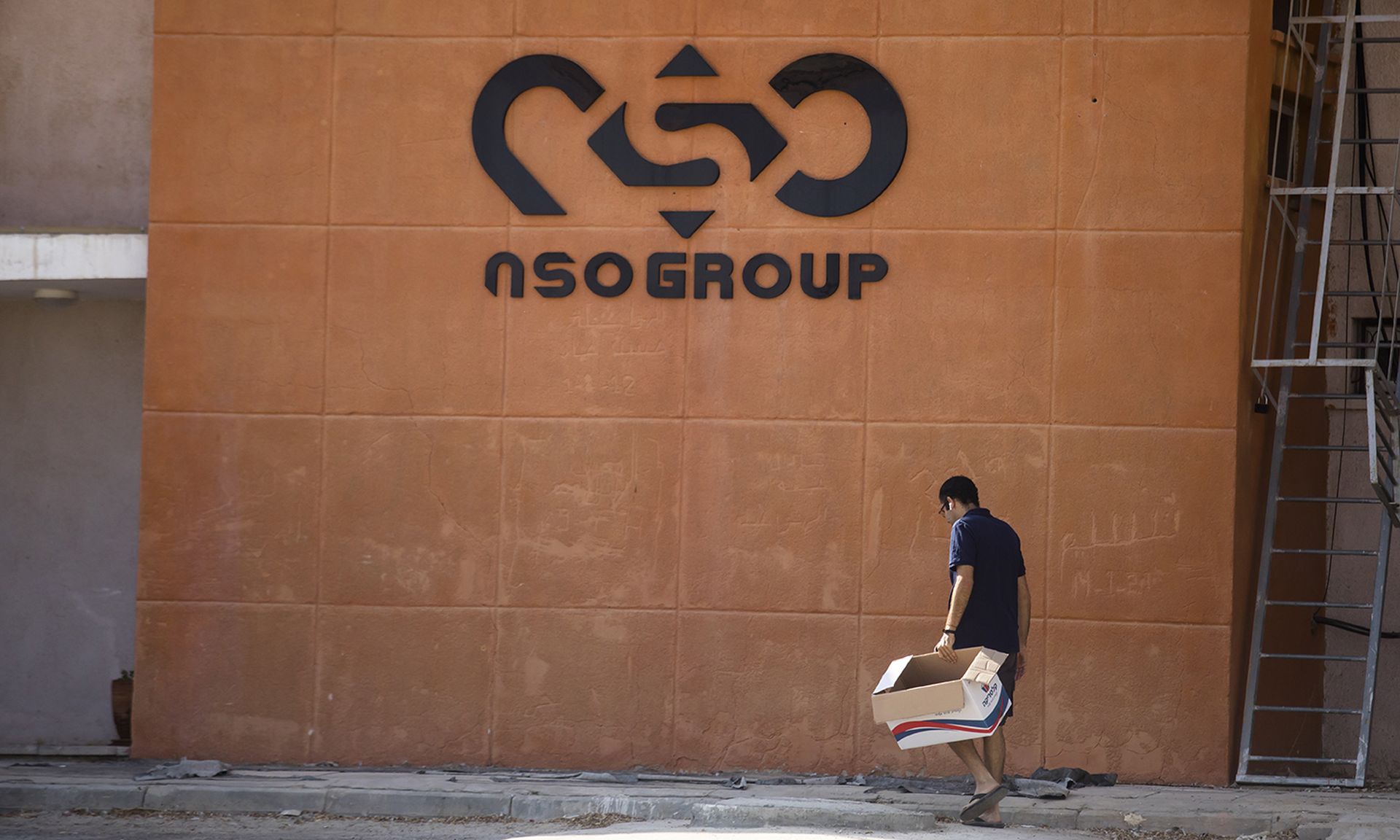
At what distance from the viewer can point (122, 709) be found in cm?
1174

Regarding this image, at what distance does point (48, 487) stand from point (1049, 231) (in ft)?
25.5

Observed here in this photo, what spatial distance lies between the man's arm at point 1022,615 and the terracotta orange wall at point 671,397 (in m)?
1.12

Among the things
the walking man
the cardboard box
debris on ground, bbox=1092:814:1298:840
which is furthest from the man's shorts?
debris on ground, bbox=1092:814:1298:840

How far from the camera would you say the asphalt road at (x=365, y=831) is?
8055 millimetres

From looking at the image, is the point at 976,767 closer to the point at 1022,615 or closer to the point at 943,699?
the point at 943,699

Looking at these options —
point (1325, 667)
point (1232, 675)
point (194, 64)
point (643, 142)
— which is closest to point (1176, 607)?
point (1232, 675)

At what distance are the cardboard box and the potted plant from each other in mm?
6394

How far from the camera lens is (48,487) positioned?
11961 mm

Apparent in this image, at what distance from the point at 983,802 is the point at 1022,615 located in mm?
1128

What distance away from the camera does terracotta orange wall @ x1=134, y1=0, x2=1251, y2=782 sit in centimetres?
991

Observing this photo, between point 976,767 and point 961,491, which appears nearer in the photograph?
point 976,767

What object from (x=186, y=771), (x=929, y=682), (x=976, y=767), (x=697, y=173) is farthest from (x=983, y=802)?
(x=186, y=771)

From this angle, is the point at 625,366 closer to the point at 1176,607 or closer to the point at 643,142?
the point at 643,142

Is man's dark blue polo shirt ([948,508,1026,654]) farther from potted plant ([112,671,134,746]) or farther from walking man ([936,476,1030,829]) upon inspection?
potted plant ([112,671,134,746])
